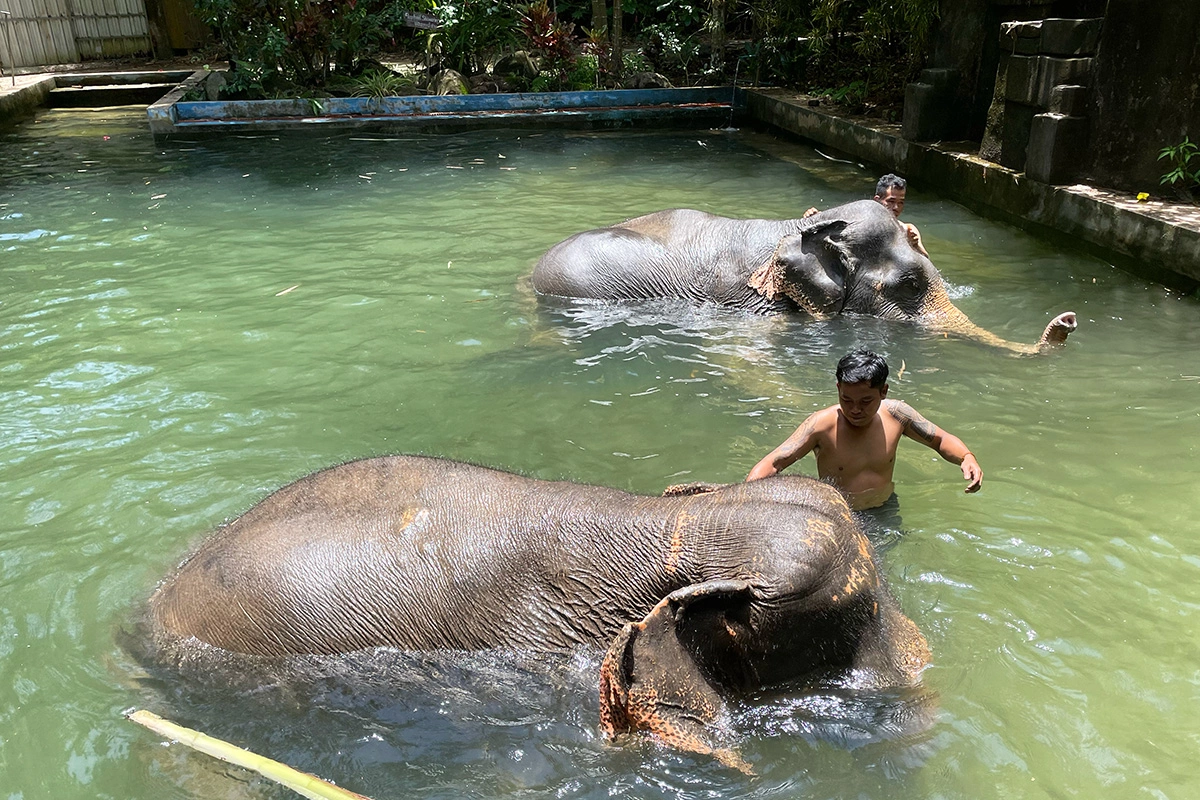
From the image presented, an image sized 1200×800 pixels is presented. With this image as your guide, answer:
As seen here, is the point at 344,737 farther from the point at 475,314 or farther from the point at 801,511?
the point at 475,314

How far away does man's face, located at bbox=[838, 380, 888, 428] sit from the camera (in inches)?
167

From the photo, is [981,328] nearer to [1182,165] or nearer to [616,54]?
[1182,165]

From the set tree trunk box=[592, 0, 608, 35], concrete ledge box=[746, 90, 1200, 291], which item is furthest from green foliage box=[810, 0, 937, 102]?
→ tree trunk box=[592, 0, 608, 35]

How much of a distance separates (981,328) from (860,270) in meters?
0.98

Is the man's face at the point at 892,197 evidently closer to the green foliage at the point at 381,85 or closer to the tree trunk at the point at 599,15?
the green foliage at the point at 381,85

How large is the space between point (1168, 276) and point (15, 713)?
8325 millimetres

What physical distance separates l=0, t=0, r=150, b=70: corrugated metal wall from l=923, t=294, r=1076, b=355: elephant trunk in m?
21.2

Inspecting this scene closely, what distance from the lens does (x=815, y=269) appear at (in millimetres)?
7230

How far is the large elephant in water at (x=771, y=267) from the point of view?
7.20m

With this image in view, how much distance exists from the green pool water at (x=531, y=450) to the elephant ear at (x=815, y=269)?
23 cm

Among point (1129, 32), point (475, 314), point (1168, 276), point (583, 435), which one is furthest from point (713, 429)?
point (1129, 32)

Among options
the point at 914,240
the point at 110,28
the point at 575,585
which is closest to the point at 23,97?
the point at 110,28

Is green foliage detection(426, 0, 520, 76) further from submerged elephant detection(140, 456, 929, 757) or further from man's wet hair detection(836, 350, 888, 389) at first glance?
submerged elephant detection(140, 456, 929, 757)

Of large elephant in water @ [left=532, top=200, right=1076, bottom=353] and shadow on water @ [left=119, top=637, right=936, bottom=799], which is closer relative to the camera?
shadow on water @ [left=119, top=637, right=936, bottom=799]
